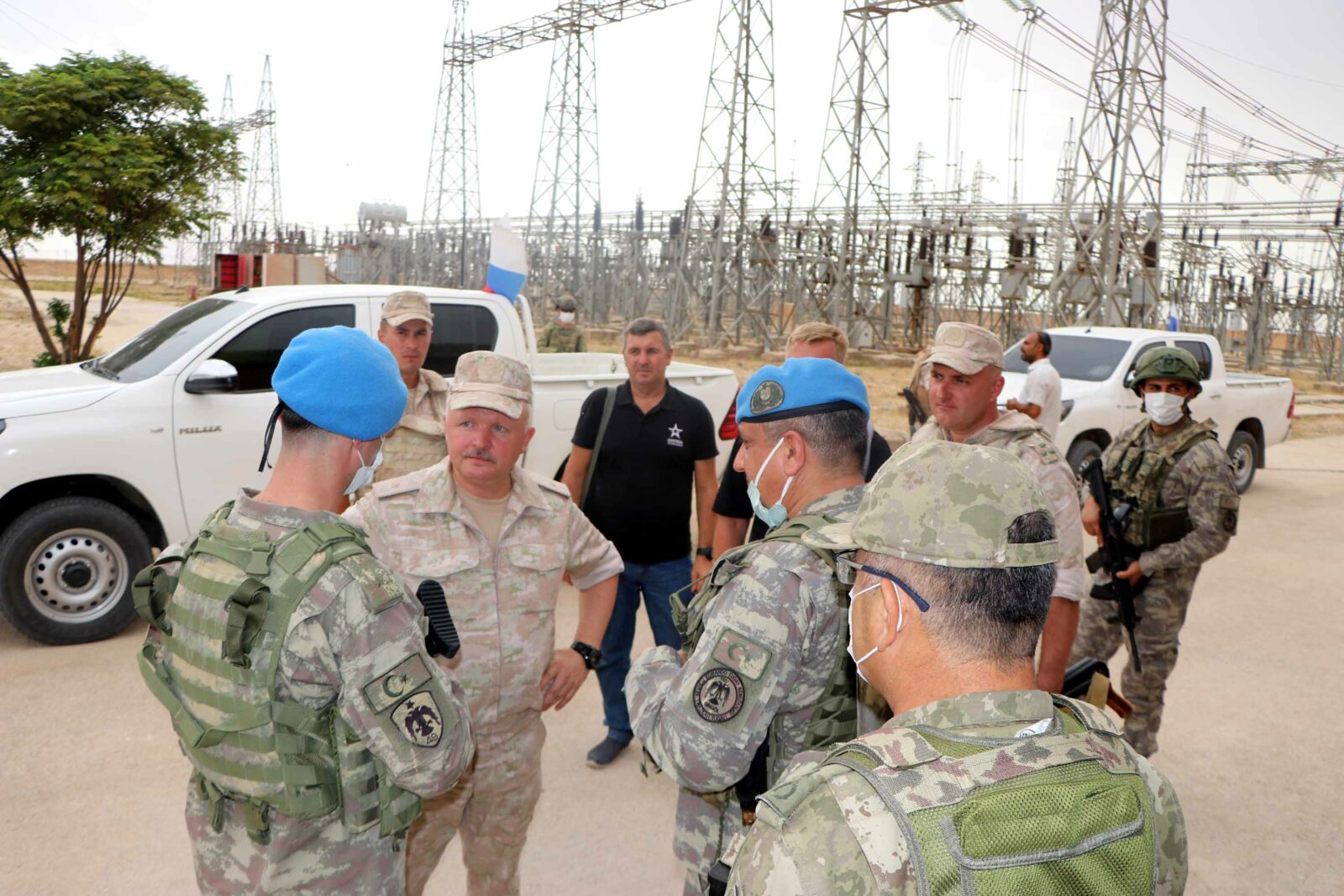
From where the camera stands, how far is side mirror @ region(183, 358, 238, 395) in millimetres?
5258

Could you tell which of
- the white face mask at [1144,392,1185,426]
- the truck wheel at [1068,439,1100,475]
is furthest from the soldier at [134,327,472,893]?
the truck wheel at [1068,439,1100,475]

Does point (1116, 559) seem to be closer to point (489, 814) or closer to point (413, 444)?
point (489, 814)

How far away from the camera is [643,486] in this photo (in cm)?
422

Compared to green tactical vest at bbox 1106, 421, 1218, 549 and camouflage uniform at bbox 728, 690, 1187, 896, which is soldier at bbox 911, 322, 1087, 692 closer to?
green tactical vest at bbox 1106, 421, 1218, 549

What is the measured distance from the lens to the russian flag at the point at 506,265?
6.86 meters

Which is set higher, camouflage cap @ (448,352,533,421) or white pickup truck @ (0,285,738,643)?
camouflage cap @ (448,352,533,421)

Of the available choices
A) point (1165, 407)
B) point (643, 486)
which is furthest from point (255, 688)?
point (1165, 407)

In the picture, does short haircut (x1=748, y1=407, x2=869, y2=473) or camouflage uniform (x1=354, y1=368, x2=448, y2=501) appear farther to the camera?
camouflage uniform (x1=354, y1=368, x2=448, y2=501)

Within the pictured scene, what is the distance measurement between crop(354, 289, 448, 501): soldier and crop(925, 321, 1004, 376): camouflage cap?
1979 millimetres

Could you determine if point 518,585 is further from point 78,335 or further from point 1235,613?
point 78,335

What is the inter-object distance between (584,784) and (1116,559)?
2.45 m

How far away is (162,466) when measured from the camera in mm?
5289

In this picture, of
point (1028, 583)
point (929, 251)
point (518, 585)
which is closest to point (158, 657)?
point (518, 585)

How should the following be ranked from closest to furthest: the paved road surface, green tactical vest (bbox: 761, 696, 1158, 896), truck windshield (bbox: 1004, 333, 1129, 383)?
green tactical vest (bbox: 761, 696, 1158, 896) → the paved road surface → truck windshield (bbox: 1004, 333, 1129, 383)
